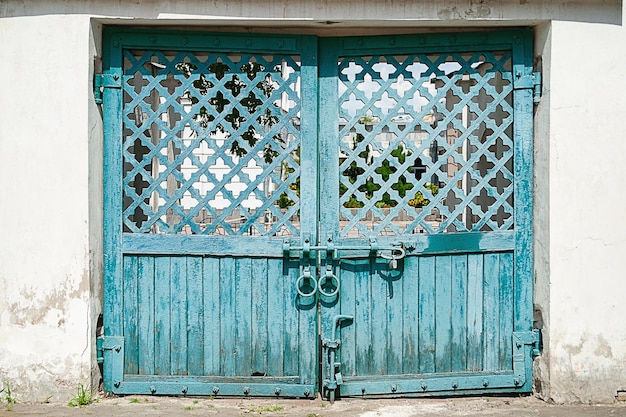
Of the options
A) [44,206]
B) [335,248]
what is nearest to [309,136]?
[335,248]

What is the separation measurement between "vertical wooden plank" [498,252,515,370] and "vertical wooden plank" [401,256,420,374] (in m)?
0.57

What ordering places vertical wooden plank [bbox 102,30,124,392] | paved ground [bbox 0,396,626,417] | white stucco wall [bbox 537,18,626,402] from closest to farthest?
paved ground [bbox 0,396,626,417]
white stucco wall [bbox 537,18,626,402]
vertical wooden plank [bbox 102,30,124,392]

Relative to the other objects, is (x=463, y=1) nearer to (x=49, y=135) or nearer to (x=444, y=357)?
(x=444, y=357)

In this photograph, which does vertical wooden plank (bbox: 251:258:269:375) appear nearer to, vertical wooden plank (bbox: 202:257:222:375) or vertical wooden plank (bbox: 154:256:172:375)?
vertical wooden plank (bbox: 202:257:222:375)

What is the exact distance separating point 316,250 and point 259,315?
1.90 feet

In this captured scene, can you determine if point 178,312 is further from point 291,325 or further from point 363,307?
point 363,307

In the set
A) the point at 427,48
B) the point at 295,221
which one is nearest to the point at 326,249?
the point at 295,221

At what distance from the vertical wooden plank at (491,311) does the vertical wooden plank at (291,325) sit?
4.14 ft

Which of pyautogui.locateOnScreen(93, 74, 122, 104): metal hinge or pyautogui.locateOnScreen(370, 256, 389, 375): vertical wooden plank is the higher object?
pyautogui.locateOnScreen(93, 74, 122, 104): metal hinge

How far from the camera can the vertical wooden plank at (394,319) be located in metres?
5.09

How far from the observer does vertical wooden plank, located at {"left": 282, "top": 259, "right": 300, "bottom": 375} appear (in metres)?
5.07

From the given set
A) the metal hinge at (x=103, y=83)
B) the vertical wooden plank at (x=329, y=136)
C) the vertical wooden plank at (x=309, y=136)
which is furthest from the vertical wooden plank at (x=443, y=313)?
the metal hinge at (x=103, y=83)

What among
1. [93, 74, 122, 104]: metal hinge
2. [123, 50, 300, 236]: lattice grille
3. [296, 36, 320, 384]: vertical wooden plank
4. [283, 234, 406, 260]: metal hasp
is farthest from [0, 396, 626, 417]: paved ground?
[93, 74, 122, 104]: metal hinge

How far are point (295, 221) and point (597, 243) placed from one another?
82.4 inches
